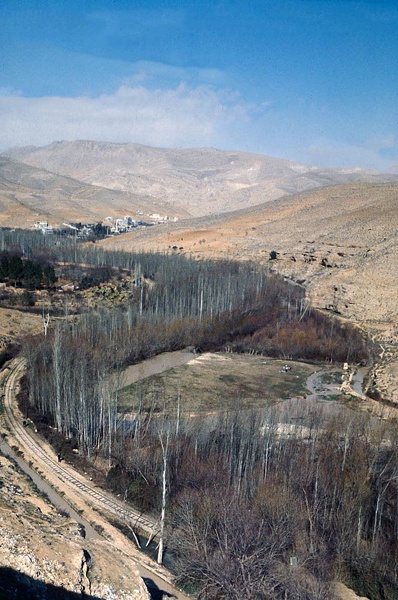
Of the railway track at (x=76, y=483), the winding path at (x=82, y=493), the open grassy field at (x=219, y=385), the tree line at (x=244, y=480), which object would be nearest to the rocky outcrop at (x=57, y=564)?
the winding path at (x=82, y=493)

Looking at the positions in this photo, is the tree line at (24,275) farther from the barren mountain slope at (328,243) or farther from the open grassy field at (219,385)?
the barren mountain slope at (328,243)

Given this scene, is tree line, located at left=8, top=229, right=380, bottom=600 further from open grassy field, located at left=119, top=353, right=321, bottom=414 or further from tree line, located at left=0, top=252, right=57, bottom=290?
tree line, located at left=0, top=252, right=57, bottom=290

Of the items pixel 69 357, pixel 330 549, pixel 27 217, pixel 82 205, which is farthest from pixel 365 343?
pixel 82 205

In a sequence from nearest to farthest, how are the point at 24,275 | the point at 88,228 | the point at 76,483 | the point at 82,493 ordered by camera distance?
the point at 82,493 < the point at 76,483 < the point at 24,275 < the point at 88,228

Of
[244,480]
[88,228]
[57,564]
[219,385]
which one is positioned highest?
[88,228]

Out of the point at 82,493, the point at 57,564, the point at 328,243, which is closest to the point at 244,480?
the point at 82,493

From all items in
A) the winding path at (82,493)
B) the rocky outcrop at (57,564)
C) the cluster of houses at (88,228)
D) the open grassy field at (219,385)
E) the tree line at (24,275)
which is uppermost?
the cluster of houses at (88,228)

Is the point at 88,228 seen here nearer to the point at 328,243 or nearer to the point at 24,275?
the point at 328,243
